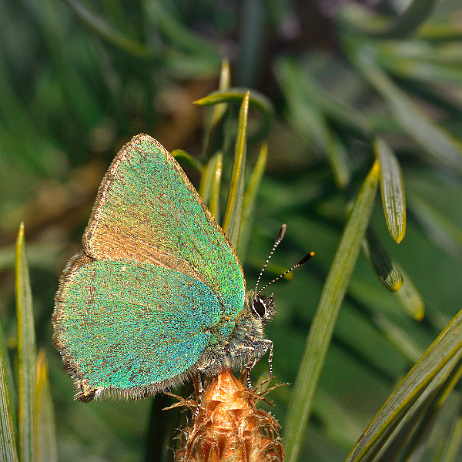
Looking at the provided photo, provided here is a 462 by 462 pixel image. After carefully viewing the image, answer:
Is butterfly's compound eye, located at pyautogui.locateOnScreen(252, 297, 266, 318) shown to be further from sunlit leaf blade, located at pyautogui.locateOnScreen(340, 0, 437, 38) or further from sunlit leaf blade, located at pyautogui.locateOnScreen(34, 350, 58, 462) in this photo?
sunlit leaf blade, located at pyautogui.locateOnScreen(340, 0, 437, 38)

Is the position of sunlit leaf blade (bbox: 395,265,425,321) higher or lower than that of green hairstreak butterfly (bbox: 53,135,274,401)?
higher

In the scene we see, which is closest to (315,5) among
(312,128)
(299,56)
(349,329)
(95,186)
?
(299,56)

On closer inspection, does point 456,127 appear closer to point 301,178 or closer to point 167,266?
point 301,178

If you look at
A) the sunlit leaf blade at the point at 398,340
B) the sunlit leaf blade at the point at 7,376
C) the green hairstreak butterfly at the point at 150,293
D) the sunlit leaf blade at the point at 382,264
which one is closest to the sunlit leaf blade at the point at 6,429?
the sunlit leaf blade at the point at 7,376

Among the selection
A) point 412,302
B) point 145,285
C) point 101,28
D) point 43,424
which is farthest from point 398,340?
point 101,28

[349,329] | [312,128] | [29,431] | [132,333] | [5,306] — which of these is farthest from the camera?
[349,329]

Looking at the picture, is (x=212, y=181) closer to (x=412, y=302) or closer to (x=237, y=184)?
(x=237, y=184)

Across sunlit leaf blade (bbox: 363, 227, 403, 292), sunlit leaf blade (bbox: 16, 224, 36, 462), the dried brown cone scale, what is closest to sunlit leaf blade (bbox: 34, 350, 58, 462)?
sunlit leaf blade (bbox: 16, 224, 36, 462)
